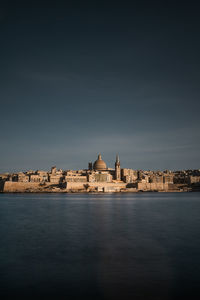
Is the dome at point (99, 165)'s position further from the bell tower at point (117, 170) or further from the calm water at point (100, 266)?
the calm water at point (100, 266)

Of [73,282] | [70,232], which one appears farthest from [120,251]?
[70,232]

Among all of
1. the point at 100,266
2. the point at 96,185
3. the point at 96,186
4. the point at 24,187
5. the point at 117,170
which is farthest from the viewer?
the point at 117,170

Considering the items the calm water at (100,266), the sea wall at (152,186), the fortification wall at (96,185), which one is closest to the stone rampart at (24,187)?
the fortification wall at (96,185)

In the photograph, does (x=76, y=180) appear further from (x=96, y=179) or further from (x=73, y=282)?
(x=73, y=282)

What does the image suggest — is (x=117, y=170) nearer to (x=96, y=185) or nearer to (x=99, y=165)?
(x=99, y=165)

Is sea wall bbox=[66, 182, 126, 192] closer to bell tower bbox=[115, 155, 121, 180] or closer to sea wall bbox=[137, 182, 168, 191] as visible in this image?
sea wall bbox=[137, 182, 168, 191]

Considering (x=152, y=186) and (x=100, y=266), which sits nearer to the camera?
(x=100, y=266)

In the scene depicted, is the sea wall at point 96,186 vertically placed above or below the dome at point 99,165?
below

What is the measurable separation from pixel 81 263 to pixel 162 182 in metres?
76.9

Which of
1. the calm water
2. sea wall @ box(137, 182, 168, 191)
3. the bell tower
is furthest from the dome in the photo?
the calm water

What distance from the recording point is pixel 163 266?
615 cm

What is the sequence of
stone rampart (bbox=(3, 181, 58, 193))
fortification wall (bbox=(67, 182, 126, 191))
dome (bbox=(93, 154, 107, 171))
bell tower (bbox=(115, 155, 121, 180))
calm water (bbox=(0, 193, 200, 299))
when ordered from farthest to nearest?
dome (bbox=(93, 154, 107, 171)), bell tower (bbox=(115, 155, 121, 180)), fortification wall (bbox=(67, 182, 126, 191)), stone rampart (bbox=(3, 181, 58, 193)), calm water (bbox=(0, 193, 200, 299))

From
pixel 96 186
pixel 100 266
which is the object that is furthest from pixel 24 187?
pixel 100 266

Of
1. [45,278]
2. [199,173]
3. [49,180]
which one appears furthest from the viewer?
[199,173]
